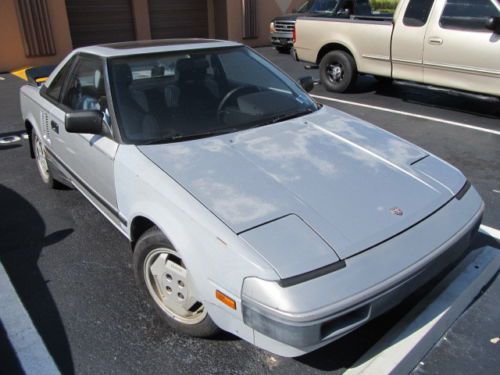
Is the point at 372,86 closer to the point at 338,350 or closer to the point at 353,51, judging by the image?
the point at 353,51

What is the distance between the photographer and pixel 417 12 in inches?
279

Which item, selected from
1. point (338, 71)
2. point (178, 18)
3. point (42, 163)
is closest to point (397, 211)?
point (42, 163)

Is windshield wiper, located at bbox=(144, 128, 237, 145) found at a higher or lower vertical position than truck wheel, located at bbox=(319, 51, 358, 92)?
higher

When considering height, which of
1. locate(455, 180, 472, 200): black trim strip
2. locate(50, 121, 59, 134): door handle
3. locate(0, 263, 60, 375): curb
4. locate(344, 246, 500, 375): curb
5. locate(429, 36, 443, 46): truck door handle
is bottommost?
locate(0, 263, 60, 375): curb

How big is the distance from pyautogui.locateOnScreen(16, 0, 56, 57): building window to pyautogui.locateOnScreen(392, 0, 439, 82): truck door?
9153 millimetres

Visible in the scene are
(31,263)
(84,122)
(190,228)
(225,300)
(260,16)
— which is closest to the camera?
(225,300)

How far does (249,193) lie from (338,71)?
6881mm

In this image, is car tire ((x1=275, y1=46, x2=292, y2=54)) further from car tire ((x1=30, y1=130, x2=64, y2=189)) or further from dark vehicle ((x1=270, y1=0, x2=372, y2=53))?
car tire ((x1=30, y1=130, x2=64, y2=189))

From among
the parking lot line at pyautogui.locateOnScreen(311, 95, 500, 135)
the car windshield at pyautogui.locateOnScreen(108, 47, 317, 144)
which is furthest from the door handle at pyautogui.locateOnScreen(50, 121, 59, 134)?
the parking lot line at pyautogui.locateOnScreen(311, 95, 500, 135)

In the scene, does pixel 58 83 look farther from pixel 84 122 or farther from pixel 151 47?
pixel 84 122

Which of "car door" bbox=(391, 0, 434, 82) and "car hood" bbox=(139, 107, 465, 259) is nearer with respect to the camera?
"car hood" bbox=(139, 107, 465, 259)

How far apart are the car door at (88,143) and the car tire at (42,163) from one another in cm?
60

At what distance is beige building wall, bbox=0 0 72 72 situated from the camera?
36.7 feet

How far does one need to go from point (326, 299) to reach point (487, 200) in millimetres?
2892
